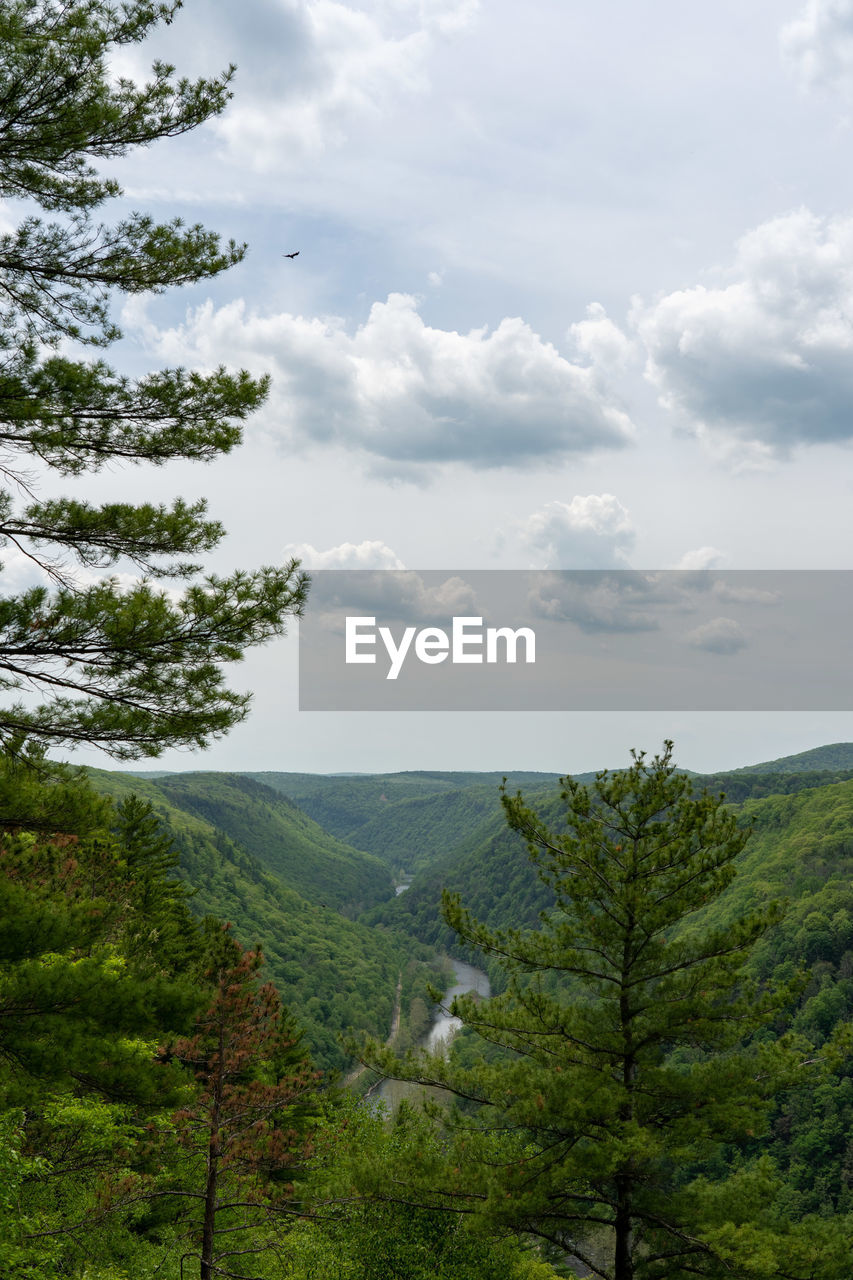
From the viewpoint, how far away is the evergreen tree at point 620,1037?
12102 mm

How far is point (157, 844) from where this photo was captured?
94.9 feet

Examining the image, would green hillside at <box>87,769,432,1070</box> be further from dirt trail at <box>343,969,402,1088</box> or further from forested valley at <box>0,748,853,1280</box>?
forested valley at <box>0,748,853,1280</box>

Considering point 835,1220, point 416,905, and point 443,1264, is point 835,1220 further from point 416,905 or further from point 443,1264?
point 416,905

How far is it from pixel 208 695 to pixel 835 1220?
12396 millimetres

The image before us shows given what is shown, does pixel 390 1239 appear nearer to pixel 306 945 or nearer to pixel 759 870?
pixel 306 945

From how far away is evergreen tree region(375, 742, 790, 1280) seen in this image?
12102 millimetres

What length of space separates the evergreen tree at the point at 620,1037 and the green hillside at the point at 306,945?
72.3 metres

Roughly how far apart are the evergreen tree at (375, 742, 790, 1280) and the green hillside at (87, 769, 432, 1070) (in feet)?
237

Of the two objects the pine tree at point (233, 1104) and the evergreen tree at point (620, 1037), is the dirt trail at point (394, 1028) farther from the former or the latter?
the evergreen tree at point (620, 1037)

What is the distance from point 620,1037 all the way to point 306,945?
111278mm

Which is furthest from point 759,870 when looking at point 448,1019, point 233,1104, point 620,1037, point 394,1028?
point 233,1104

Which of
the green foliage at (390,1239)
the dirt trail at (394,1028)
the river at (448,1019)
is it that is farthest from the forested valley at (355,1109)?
the dirt trail at (394,1028)

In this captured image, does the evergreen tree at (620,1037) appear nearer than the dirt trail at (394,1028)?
Yes

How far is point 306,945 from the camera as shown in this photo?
115062 mm
